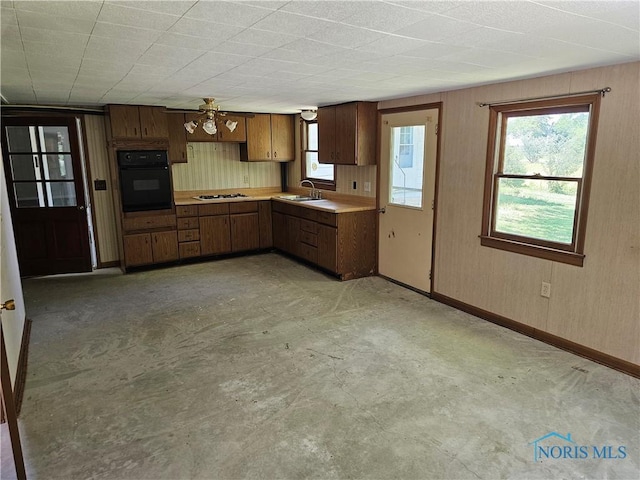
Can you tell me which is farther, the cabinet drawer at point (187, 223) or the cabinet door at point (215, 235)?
the cabinet door at point (215, 235)

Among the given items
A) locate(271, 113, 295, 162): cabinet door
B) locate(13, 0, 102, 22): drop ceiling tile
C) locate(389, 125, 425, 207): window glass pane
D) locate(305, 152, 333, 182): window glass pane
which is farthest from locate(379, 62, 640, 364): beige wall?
locate(13, 0, 102, 22): drop ceiling tile

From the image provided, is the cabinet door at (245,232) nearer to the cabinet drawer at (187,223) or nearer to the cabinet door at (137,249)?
the cabinet drawer at (187,223)

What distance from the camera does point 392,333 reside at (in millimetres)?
3689

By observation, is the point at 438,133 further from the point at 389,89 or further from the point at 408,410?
the point at 408,410

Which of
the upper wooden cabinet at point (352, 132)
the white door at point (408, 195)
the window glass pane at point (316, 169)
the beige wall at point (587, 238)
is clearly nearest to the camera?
the beige wall at point (587, 238)

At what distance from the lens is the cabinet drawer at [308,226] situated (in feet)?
18.0

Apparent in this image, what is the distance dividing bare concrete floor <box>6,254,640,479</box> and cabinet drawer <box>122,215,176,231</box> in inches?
57.2

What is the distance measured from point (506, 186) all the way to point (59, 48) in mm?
3475

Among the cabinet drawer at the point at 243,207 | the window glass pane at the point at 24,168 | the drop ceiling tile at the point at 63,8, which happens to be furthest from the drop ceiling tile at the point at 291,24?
the window glass pane at the point at 24,168

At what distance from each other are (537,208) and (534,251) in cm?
36

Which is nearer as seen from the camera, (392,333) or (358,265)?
(392,333)

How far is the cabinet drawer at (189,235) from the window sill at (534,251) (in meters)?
3.88

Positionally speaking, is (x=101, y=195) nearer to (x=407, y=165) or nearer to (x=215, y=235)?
(x=215, y=235)

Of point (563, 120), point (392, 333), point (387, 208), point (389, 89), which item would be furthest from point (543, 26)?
point (387, 208)
